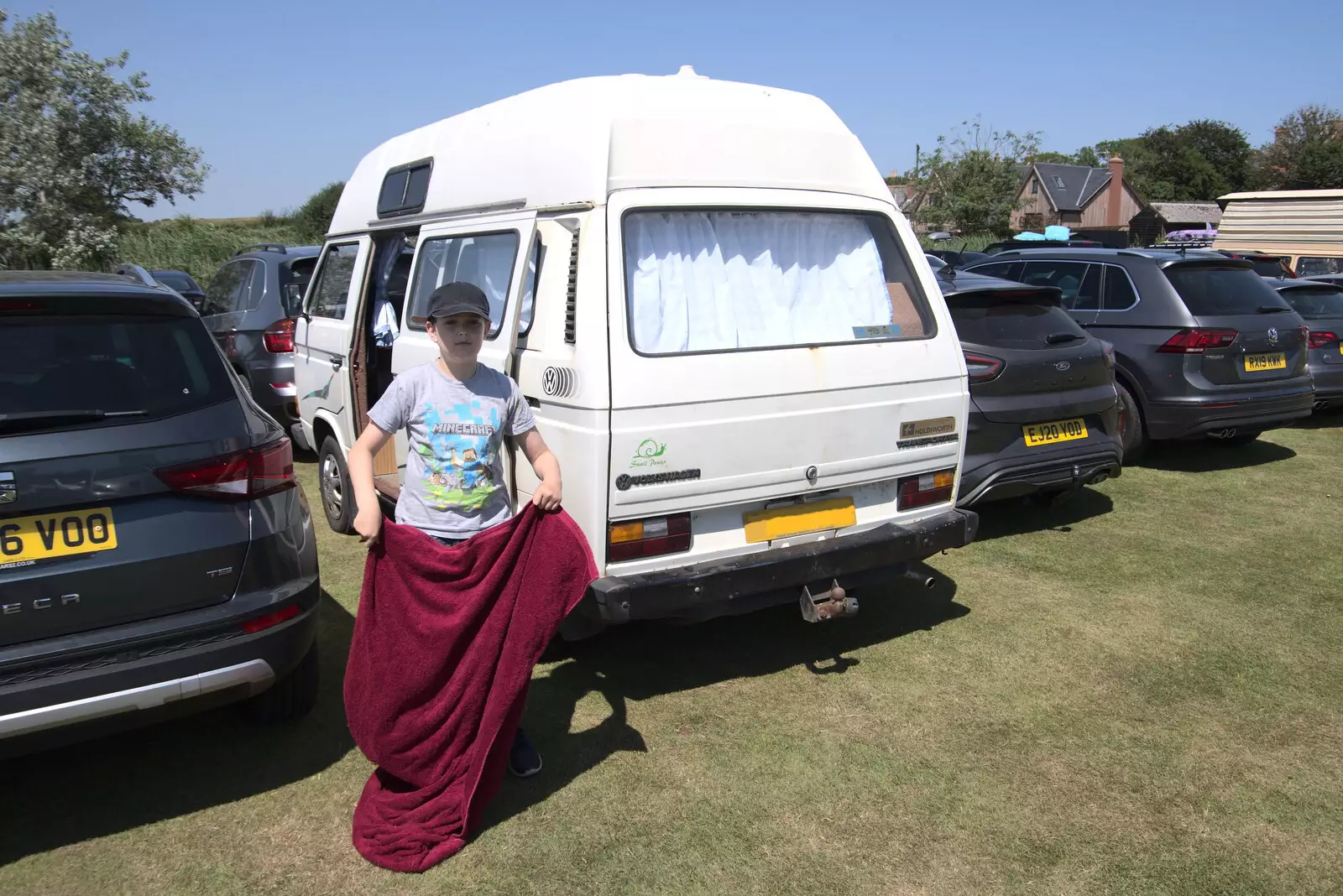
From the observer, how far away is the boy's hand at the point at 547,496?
121 inches

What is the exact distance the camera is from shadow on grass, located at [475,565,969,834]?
11.9 feet

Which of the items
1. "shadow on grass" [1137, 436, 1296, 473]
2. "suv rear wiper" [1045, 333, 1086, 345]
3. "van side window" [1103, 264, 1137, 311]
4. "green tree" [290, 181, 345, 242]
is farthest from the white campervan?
"green tree" [290, 181, 345, 242]

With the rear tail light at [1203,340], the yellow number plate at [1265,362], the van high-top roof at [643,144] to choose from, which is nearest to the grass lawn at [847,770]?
the van high-top roof at [643,144]

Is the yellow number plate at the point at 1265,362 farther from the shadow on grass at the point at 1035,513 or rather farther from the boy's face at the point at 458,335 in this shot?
the boy's face at the point at 458,335

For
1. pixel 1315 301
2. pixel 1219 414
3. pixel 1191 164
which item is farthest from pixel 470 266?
pixel 1191 164

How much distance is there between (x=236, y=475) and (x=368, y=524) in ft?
1.76

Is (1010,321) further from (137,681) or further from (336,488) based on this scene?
(137,681)

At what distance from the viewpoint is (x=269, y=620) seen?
312 cm

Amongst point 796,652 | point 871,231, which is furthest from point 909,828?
point 871,231

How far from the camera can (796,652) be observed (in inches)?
177

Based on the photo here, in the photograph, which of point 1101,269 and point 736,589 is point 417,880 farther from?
point 1101,269

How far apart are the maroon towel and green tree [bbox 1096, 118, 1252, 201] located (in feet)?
299

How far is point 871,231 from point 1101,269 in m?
4.51

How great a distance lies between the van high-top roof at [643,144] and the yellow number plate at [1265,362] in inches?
183
